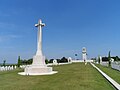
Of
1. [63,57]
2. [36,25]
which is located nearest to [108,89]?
[36,25]

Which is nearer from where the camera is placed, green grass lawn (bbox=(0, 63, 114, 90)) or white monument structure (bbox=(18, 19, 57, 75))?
green grass lawn (bbox=(0, 63, 114, 90))

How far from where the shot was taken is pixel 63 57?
54.9m

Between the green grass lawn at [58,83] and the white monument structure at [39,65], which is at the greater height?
the white monument structure at [39,65]

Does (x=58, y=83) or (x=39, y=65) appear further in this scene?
(x=39, y=65)

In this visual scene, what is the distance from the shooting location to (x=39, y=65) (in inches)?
650

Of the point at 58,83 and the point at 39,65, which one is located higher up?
the point at 39,65

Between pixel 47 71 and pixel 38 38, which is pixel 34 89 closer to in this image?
pixel 47 71

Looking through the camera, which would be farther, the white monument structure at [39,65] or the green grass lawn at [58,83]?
the white monument structure at [39,65]

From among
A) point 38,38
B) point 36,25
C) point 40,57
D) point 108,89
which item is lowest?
point 108,89

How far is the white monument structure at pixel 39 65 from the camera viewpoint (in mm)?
15578

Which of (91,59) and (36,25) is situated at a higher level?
(36,25)

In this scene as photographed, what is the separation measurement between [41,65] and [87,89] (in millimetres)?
10147

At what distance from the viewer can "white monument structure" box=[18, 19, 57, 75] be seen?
15578 mm

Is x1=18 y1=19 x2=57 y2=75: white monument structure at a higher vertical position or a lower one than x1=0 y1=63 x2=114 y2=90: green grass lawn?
higher
